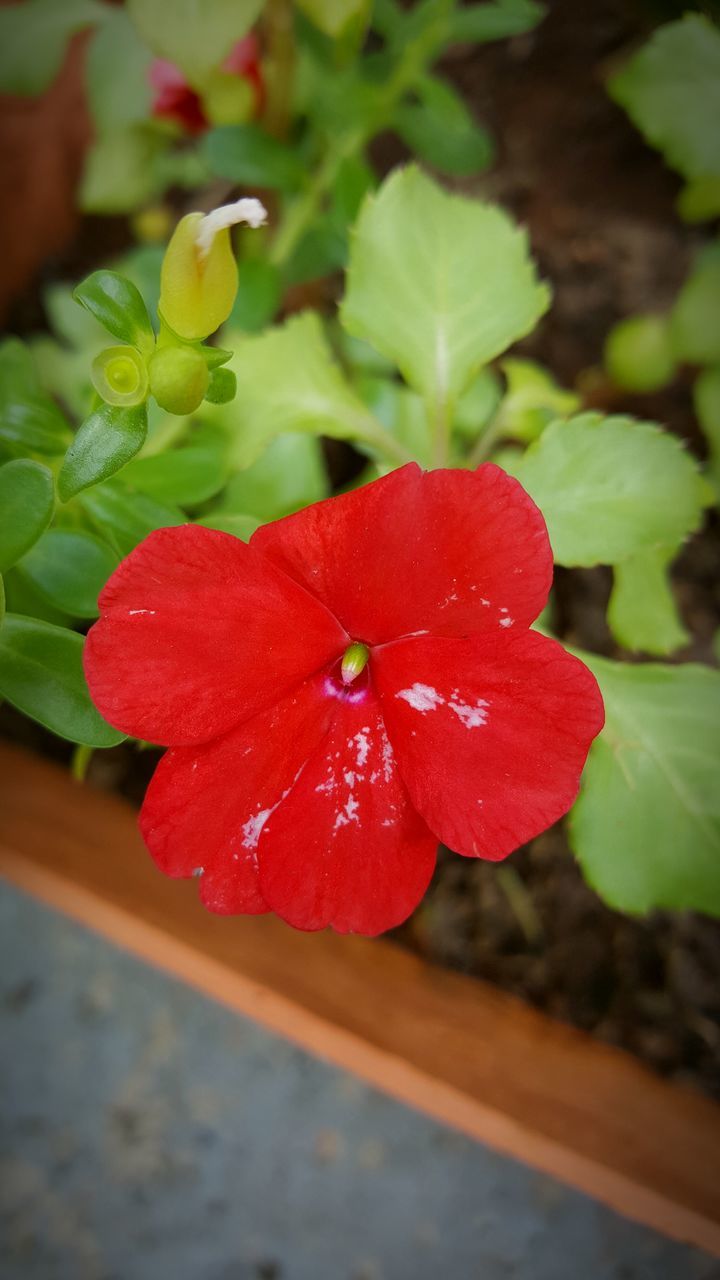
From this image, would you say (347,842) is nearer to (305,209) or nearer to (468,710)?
(468,710)

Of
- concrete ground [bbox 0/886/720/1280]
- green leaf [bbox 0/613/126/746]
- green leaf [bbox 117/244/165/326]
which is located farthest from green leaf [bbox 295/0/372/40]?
concrete ground [bbox 0/886/720/1280]

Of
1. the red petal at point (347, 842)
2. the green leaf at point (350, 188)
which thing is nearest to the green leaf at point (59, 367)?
the green leaf at point (350, 188)

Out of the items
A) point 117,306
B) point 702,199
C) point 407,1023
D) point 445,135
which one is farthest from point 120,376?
point 702,199

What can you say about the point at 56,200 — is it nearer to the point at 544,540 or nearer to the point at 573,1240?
the point at 544,540

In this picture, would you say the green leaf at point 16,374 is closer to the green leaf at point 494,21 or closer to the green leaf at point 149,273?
the green leaf at point 149,273

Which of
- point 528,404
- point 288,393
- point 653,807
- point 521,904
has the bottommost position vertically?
point 521,904

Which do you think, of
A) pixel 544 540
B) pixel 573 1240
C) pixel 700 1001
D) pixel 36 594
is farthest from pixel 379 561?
pixel 573 1240
